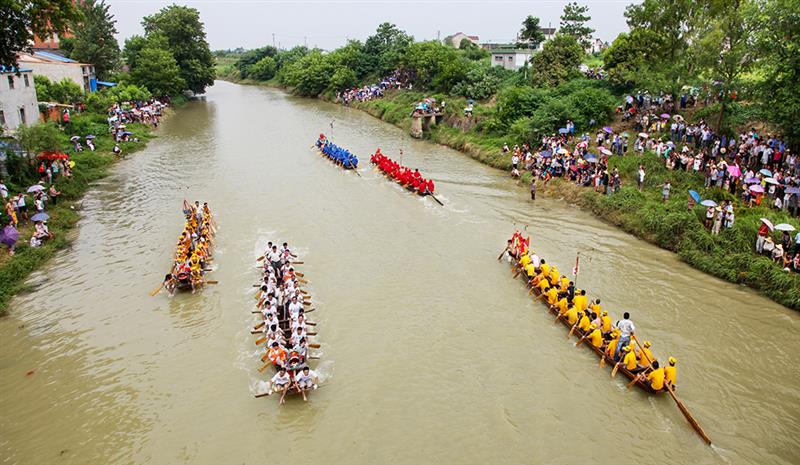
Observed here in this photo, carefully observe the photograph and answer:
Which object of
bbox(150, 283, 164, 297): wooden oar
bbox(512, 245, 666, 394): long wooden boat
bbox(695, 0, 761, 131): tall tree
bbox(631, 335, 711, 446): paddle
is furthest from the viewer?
bbox(695, 0, 761, 131): tall tree

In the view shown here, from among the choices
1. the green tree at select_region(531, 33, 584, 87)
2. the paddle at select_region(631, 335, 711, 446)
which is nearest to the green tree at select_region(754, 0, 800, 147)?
the paddle at select_region(631, 335, 711, 446)

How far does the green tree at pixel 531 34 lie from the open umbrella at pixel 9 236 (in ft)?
137

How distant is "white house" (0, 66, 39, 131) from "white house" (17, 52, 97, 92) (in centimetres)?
718

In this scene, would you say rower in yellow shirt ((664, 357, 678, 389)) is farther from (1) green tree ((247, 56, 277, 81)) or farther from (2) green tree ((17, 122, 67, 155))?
(1) green tree ((247, 56, 277, 81))

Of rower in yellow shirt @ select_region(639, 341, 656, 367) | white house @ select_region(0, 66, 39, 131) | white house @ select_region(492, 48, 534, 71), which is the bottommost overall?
rower in yellow shirt @ select_region(639, 341, 656, 367)

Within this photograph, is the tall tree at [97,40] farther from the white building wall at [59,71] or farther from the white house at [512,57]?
the white house at [512,57]

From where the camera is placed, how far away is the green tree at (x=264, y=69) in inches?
3717

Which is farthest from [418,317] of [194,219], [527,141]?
[527,141]

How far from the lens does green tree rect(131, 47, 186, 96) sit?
5538 cm

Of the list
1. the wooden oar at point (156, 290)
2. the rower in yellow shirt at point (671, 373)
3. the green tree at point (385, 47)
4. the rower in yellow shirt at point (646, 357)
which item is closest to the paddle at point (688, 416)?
the rower in yellow shirt at point (671, 373)

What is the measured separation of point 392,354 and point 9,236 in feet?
44.3

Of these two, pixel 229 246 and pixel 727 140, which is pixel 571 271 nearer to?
pixel 727 140

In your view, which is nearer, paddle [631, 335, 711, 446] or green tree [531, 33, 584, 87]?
paddle [631, 335, 711, 446]

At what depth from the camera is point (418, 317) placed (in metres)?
15.3
